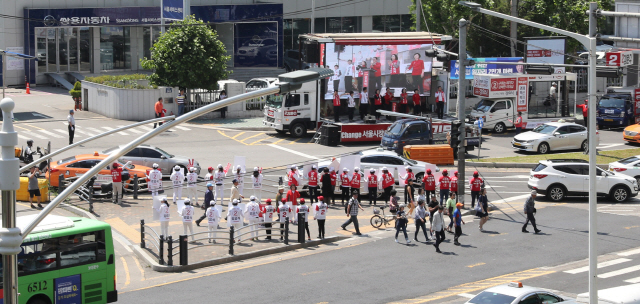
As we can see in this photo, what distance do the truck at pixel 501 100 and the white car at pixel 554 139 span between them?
4.27m

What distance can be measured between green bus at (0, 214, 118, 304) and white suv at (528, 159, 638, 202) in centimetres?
1712

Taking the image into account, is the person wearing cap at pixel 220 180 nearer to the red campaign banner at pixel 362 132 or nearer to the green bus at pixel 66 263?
the green bus at pixel 66 263

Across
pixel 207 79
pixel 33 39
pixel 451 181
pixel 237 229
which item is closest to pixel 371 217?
pixel 451 181

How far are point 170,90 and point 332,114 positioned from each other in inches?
380

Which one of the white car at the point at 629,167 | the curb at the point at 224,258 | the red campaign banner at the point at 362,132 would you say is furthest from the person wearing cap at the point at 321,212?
the red campaign banner at the point at 362,132

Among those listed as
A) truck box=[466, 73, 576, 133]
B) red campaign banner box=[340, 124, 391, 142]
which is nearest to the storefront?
truck box=[466, 73, 576, 133]

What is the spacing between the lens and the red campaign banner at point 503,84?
3997cm

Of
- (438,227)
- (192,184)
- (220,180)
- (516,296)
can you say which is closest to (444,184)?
(438,227)

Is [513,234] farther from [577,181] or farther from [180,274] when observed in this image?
[180,274]

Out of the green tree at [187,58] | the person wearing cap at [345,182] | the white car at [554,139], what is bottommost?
the person wearing cap at [345,182]

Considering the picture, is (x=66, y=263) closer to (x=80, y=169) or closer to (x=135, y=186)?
(x=135, y=186)

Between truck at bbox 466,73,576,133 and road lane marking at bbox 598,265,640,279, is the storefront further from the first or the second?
road lane marking at bbox 598,265,640,279

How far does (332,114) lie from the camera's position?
40.6 meters

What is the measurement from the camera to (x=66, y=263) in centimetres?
1614
